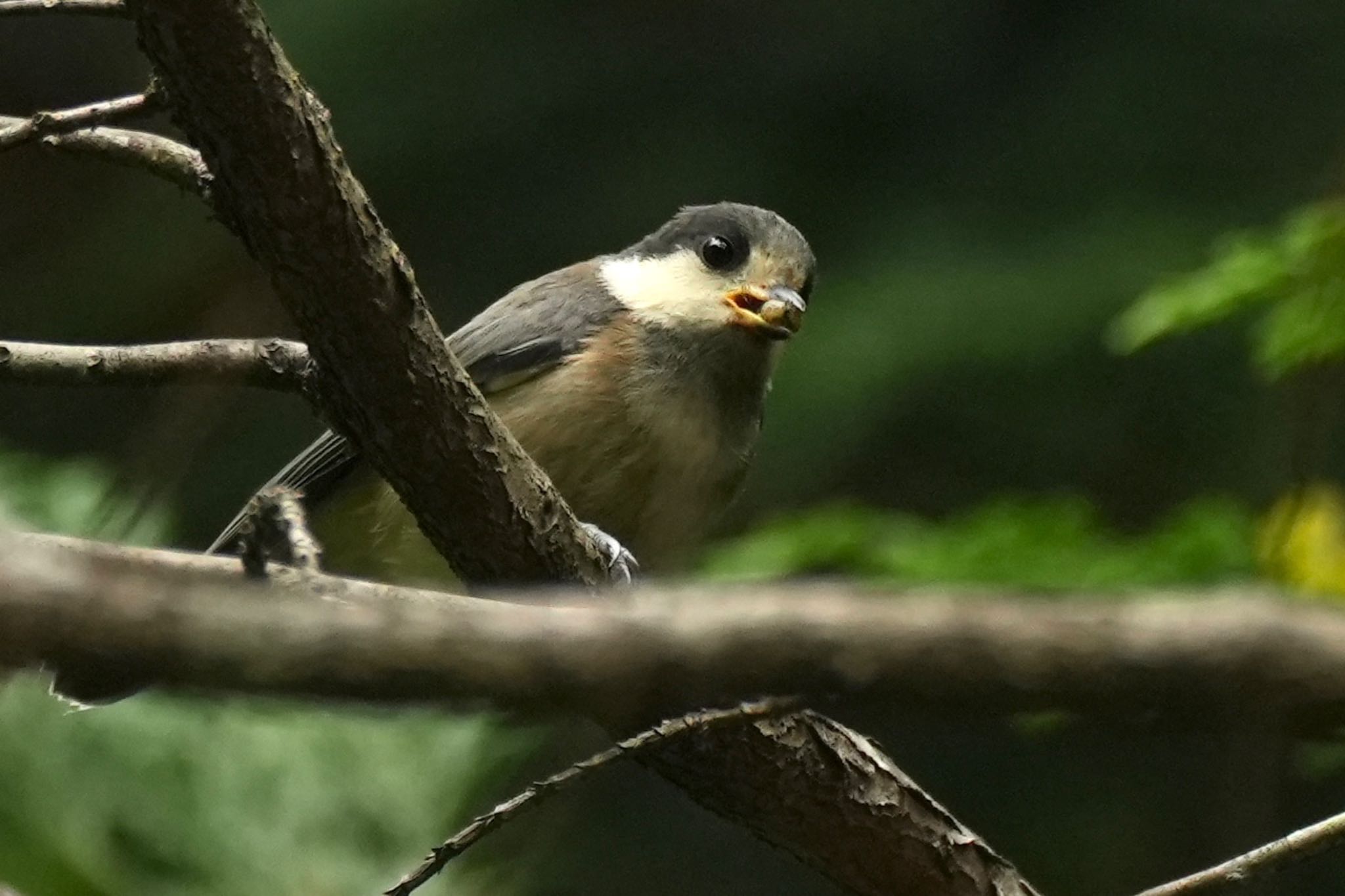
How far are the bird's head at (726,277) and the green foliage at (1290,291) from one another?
31.2 inches

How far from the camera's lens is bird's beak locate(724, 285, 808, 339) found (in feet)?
10.3

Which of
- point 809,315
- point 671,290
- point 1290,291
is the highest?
point 1290,291

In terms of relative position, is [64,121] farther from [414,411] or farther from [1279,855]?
[1279,855]

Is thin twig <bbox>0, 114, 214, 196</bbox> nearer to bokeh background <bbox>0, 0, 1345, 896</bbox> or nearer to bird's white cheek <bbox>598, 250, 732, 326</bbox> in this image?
bokeh background <bbox>0, 0, 1345, 896</bbox>

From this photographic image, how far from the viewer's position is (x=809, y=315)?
4797mm

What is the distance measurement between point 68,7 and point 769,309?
1463 mm

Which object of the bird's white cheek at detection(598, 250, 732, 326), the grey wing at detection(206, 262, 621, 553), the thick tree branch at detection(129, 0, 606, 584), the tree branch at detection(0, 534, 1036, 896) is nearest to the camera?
the tree branch at detection(0, 534, 1036, 896)

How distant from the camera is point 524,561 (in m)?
2.29

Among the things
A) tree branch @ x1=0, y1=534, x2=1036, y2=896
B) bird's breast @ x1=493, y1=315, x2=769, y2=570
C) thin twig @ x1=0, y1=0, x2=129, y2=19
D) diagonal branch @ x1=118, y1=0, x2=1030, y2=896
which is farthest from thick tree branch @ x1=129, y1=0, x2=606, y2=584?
tree branch @ x1=0, y1=534, x2=1036, y2=896

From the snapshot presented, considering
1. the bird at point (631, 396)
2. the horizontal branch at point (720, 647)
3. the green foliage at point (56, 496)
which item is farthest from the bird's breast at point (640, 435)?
the horizontal branch at point (720, 647)

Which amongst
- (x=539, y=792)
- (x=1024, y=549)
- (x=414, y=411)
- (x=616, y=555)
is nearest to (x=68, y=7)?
(x=414, y=411)

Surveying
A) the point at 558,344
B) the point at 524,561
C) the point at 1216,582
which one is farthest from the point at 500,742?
the point at 1216,582

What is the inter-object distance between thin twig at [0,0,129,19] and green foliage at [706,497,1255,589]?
4.41 feet

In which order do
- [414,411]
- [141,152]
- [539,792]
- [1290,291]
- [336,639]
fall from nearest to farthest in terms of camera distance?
[336,639]
[539,792]
[414,411]
[141,152]
[1290,291]
